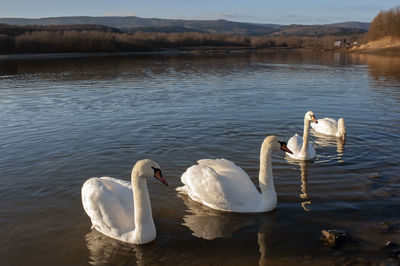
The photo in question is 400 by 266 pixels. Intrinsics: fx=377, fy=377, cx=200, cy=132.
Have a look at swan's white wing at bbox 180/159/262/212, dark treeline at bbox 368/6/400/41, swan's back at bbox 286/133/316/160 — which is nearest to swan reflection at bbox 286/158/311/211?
swan's back at bbox 286/133/316/160

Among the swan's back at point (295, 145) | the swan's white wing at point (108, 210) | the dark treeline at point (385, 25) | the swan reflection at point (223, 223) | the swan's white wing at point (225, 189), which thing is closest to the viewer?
the swan's white wing at point (108, 210)

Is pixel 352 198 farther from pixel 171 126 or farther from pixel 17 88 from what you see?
pixel 17 88

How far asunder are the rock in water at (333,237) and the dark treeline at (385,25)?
306 ft

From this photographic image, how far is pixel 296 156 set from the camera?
9.98 m

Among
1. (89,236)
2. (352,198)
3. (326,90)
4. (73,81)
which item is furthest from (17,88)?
(352,198)

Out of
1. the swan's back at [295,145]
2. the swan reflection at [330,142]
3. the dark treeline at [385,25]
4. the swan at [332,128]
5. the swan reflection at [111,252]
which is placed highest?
the dark treeline at [385,25]

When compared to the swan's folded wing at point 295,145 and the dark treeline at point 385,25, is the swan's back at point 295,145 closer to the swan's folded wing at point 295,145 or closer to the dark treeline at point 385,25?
the swan's folded wing at point 295,145

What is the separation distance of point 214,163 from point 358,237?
2.94m

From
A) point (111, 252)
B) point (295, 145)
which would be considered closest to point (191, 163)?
point (295, 145)

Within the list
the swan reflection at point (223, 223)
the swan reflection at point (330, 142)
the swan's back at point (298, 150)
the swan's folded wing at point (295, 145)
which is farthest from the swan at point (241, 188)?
the swan reflection at point (330, 142)

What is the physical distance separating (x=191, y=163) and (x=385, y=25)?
9905 centimetres

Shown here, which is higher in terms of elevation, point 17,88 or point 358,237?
point 17,88

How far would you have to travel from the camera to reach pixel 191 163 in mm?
10039

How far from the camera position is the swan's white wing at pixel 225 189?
6980 millimetres
